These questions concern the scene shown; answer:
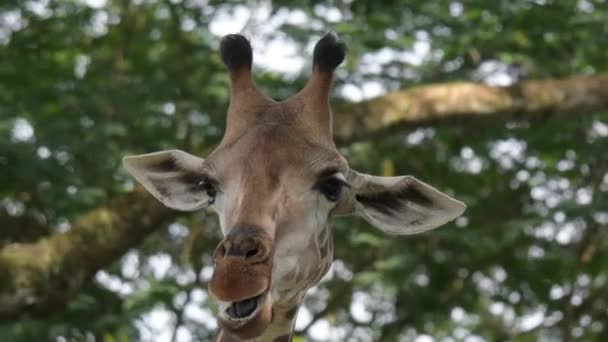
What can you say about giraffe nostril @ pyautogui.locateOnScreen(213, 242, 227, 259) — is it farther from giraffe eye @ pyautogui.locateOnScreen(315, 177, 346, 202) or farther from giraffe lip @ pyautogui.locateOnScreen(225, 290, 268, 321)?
giraffe eye @ pyautogui.locateOnScreen(315, 177, 346, 202)

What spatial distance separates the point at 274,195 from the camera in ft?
14.0

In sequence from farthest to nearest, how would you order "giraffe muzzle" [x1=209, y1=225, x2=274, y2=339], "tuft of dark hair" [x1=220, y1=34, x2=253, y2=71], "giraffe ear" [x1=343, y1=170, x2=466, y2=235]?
"tuft of dark hair" [x1=220, y1=34, x2=253, y2=71]
"giraffe ear" [x1=343, y1=170, x2=466, y2=235]
"giraffe muzzle" [x1=209, y1=225, x2=274, y2=339]

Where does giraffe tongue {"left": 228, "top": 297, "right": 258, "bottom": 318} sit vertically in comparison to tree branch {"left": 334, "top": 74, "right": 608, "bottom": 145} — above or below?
above

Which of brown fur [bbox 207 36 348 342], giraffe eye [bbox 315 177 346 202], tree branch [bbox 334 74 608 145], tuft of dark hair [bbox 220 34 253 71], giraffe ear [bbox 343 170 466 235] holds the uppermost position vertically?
tuft of dark hair [bbox 220 34 253 71]

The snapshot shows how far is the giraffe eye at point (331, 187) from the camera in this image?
4.56m

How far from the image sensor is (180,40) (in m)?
10.2

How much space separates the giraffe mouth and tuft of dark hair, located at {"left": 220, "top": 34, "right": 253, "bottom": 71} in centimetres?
152

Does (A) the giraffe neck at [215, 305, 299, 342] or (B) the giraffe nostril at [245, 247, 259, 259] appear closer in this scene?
(B) the giraffe nostril at [245, 247, 259, 259]

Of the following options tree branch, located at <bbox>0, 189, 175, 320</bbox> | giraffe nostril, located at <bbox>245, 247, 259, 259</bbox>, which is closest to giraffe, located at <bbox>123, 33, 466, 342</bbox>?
giraffe nostril, located at <bbox>245, 247, 259, 259</bbox>

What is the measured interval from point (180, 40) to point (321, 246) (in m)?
6.03

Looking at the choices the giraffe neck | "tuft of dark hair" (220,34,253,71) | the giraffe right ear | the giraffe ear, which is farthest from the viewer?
the giraffe right ear

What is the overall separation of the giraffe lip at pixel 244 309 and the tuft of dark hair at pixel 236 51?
1.52m

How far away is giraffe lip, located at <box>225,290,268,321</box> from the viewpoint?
12.6 feet

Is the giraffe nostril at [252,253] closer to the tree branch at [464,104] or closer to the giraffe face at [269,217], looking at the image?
the giraffe face at [269,217]
